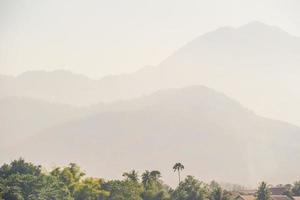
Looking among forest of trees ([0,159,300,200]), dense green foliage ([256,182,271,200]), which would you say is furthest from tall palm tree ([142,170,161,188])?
dense green foliage ([256,182,271,200])

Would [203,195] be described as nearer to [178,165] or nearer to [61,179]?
[178,165]

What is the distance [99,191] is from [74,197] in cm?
440

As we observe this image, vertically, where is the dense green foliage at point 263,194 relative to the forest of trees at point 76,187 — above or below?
above

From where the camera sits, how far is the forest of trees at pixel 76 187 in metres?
81.2

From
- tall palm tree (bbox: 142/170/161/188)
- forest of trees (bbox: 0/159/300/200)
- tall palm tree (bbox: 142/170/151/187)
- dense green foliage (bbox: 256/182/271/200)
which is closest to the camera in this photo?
forest of trees (bbox: 0/159/300/200)

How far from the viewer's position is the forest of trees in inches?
3199

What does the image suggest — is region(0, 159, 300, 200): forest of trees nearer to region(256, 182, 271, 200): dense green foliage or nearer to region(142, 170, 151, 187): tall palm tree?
region(142, 170, 151, 187): tall palm tree

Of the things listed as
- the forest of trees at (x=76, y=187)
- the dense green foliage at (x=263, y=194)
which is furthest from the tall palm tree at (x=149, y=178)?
the dense green foliage at (x=263, y=194)

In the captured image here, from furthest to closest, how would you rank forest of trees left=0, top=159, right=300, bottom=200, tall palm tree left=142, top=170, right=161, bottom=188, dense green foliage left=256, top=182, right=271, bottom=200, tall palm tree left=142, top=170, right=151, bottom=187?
1. dense green foliage left=256, top=182, right=271, bottom=200
2. tall palm tree left=142, top=170, right=151, bottom=187
3. tall palm tree left=142, top=170, right=161, bottom=188
4. forest of trees left=0, top=159, right=300, bottom=200

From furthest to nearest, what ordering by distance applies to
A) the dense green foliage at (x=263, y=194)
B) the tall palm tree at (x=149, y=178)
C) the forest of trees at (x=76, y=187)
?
the dense green foliage at (x=263, y=194)
the tall palm tree at (x=149, y=178)
the forest of trees at (x=76, y=187)

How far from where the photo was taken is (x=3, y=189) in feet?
251

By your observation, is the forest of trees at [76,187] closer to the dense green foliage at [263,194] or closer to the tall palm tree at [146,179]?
the tall palm tree at [146,179]

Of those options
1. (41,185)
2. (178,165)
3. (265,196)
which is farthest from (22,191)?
(265,196)

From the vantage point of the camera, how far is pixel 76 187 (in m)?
91.6
